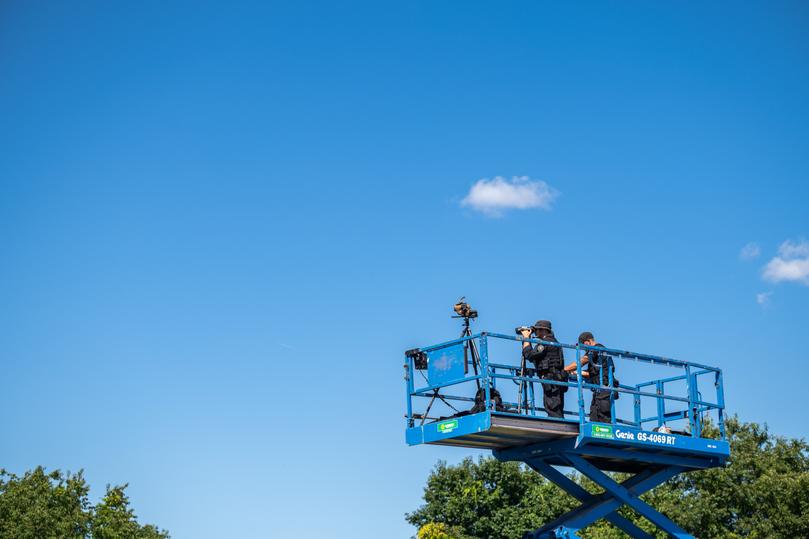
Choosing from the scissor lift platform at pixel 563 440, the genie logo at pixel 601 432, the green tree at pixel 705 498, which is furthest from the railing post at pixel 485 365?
the green tree at pixel 705 498

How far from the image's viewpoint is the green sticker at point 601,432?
1898cm

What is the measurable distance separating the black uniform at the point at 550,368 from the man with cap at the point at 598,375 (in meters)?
0.41

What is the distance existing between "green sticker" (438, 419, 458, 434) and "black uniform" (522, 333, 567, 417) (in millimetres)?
1761

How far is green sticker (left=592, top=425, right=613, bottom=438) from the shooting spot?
62.3ft

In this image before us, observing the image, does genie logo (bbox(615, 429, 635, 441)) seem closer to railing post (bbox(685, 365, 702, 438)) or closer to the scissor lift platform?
the scissor lift platform

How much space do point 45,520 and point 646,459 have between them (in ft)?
133

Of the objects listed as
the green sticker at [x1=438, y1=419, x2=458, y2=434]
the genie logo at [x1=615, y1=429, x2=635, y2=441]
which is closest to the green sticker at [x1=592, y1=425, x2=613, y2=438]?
the genie logo at [x1=615, y1=429, x2=635, y2=441]

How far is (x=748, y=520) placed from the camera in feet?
164

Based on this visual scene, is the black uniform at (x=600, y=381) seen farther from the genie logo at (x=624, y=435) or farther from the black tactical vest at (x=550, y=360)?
the black tactical vest at (x=550, y=360)

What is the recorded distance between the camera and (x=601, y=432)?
62.5ft

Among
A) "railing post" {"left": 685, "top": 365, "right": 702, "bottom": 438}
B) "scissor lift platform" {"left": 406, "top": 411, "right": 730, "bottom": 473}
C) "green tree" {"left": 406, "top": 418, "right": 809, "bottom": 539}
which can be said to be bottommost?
"scissor lift platform" {"left": 406, "top": 411, "right": 730, "bottom": 473}

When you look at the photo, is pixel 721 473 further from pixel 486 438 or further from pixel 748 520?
pixel 486 438

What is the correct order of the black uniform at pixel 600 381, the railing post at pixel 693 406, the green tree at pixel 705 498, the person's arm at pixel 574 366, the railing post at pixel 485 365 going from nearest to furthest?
1. the railing post at pixel 485 365
2. the black uniform at pixel 600 381
3. the person's arm at pixel 574 366
4. the railing post at pixel 693 406
5. the green tree at pixel 705 498

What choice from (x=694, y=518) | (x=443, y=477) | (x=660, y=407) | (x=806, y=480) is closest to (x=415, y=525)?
(x=443, y=477)
